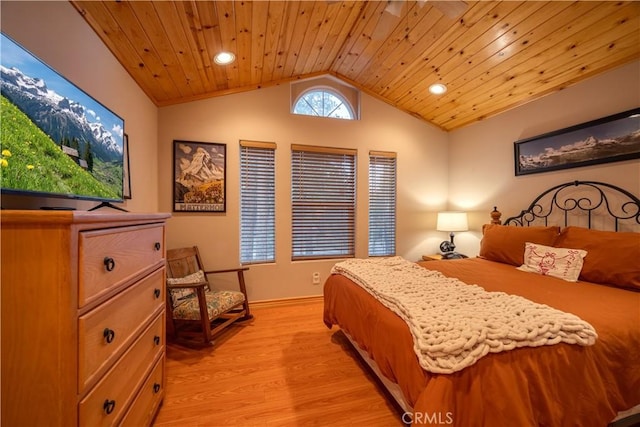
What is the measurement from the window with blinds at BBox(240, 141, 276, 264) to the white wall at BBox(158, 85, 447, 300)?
0.26ft

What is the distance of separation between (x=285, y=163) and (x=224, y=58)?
127cm

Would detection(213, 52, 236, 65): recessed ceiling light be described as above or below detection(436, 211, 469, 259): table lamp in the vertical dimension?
above

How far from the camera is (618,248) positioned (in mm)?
1788

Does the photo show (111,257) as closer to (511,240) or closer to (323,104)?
(511,240)

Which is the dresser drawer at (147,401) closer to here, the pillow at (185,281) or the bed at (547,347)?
the pillow at (185,281)

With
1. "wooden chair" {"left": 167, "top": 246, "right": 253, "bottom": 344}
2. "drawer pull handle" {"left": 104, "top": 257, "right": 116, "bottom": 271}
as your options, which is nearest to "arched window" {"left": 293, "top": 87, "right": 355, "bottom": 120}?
"wooden chair" {"left": 167, "top": 246, "right": 253, "bottom": 344}

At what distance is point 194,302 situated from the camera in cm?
235

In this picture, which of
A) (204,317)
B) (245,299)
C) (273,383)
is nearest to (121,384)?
(273,383)

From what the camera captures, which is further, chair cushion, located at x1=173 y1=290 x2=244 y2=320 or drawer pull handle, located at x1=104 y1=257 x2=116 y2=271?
chair cushion, located at x1=173 y1=290 x2=244 y2=320

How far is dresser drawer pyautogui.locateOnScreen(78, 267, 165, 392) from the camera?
32.2 inches

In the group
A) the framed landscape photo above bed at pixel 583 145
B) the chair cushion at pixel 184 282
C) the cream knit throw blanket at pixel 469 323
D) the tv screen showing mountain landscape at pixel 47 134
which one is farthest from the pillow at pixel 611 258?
the tv screen showing mountain landscape at pixel 47 134

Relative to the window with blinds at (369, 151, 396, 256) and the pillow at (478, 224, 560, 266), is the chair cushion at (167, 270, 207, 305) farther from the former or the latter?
the pillow at (478, 224, 560, 266)

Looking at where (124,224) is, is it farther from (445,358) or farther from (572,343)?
(572,343)

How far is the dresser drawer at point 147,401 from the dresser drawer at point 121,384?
6 centimetres
